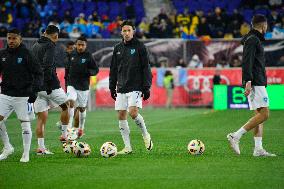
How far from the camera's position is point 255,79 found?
1475 cm

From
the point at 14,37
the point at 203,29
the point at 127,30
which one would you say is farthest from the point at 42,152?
the point at 203,29

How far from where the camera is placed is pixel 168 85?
33.4m

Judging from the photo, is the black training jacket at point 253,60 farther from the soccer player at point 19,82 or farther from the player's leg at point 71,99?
the player's leg at point 71,99

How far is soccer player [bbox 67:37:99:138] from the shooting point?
2022cm

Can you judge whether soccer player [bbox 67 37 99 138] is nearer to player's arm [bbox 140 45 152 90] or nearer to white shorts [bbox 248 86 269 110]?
player's arm [bbox 140 45 152 90]

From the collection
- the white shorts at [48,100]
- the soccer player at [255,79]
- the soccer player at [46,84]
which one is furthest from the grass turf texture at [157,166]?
the white shorts at [48,100]

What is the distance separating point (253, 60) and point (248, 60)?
14 cm

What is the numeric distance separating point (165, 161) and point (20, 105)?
2829mm

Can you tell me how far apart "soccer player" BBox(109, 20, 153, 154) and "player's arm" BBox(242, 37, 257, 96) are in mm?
2076

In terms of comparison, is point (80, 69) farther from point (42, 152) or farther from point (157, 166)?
point (157, 166)

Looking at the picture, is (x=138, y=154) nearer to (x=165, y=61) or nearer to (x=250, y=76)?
(x=250, y=76)

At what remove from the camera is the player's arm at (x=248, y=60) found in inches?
569

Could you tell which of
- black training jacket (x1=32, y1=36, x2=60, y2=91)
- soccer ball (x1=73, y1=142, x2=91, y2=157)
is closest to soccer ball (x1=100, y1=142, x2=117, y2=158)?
soccer ball (x1=73, y1=142, x2=91, y2=157)

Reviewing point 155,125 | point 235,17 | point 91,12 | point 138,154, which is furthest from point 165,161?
point 91,12
